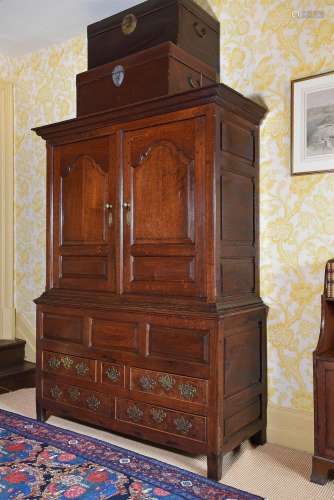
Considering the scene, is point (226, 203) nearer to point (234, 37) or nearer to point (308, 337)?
point (308, 337)

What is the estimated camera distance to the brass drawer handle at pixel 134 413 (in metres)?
2.44

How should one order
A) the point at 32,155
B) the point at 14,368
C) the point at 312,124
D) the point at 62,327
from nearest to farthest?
the point at 312,124 < the point at 62,327 < the point at 14,368 < the point at 32,155

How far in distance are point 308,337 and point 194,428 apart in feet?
2.56

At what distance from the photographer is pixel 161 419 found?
2.36 metres

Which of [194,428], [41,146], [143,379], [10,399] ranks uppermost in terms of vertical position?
[41,146]

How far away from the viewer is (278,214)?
2619 millimetres

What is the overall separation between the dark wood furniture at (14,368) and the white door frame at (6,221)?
177 mm

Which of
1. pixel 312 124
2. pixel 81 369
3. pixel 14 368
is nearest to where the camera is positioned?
pixel 312 124

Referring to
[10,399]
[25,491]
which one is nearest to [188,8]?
[25,491]

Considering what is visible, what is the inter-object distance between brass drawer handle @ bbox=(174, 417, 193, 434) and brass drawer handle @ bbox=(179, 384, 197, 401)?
11 centimetres

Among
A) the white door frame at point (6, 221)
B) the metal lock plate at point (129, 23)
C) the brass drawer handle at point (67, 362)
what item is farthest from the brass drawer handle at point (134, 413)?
the metal lock plate at point (129, 23)

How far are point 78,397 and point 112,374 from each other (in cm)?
31

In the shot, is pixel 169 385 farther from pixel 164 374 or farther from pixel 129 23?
pixel 129 23

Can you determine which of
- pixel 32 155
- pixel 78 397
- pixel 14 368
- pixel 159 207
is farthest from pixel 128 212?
pixel 14 368
